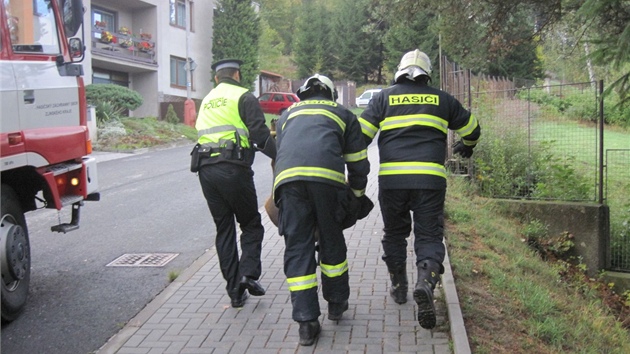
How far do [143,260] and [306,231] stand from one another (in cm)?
319

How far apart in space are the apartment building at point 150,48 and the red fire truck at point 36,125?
67.7ft

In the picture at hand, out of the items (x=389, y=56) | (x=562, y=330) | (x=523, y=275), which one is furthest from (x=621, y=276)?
(x=389, y=56)

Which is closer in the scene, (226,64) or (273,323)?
(273,323)

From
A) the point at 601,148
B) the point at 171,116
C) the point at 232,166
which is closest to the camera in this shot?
the point at 232,166

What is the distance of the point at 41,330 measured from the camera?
518cm

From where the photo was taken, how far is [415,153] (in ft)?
→ 16.3

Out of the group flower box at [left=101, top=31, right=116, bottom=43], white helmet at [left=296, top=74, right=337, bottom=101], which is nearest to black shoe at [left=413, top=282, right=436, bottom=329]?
white helmet at [left=296, top=74, right=337, bottom=101]

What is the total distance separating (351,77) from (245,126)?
5215 centimetres

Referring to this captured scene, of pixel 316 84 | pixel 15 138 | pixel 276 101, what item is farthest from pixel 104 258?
pixel 276 101

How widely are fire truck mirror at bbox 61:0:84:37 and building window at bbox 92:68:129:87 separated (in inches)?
935

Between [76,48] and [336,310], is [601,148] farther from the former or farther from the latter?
[76,48]

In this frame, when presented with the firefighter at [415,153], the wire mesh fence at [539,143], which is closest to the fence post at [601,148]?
the wire mesh fence at [539,143]

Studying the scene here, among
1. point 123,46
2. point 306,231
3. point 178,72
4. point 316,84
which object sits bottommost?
point 306,231

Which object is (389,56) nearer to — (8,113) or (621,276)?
(621,276)
